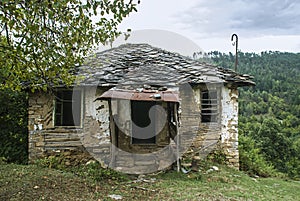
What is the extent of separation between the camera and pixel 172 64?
977 cm

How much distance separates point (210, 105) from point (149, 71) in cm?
238

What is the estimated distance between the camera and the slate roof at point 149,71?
27.5 ft

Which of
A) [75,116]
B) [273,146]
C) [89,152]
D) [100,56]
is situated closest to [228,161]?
[89,152]

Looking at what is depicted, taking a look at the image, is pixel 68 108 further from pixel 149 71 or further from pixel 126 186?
pixel 126 186

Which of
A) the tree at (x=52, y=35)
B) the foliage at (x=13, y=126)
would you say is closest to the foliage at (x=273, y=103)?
the foliage at (x=13, y=126)

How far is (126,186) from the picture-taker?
6188mm

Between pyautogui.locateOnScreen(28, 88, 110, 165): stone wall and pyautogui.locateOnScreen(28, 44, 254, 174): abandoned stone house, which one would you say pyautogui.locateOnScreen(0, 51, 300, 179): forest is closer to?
pyautogui.locateOnScreen(28, 88, 110, 165): stone wall

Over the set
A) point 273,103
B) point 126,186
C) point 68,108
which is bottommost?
point 126,186

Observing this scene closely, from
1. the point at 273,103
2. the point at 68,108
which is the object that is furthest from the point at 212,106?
the point at 273,103

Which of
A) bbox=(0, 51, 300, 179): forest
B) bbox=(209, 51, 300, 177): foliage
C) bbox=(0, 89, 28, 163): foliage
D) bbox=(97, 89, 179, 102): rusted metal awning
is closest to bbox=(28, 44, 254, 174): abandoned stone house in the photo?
bbox=(97, 89, 179, 102): rusted metal awning

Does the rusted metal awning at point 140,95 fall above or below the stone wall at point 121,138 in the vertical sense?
above

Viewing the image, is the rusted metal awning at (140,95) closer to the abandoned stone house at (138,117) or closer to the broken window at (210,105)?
the abandoned stone house at (138,117)

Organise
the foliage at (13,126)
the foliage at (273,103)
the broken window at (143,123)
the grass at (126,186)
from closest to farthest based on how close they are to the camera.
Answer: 1. the grass at (126,186)
2. the broken window at (143,123)
3. the foliage at (13,126)
4. the foliage at (273,103)

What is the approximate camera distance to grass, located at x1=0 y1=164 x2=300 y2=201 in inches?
212
